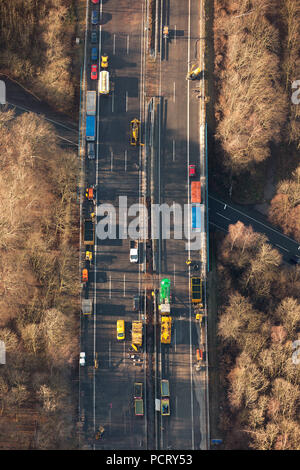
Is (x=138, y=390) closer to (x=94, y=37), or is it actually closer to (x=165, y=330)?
(x=165, y=330)

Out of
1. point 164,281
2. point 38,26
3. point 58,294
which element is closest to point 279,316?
point 164,281

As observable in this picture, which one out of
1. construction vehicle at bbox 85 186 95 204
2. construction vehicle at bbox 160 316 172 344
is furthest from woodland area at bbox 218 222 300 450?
construction vehicle at bbox 85 186 95 204

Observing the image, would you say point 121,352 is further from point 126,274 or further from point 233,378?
point 233,378

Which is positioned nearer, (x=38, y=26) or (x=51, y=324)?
(x=51, y=324)

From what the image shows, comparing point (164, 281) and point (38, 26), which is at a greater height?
point (38, 26)

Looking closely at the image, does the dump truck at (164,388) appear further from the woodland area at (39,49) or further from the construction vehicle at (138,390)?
the woodland area at (39,49)

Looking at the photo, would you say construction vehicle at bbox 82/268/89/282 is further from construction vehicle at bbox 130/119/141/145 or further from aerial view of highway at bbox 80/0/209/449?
construction vehicle at bbox 130/119/141/145

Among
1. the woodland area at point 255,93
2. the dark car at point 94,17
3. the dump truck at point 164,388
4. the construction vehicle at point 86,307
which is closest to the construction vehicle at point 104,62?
the dark car at point 94,17
